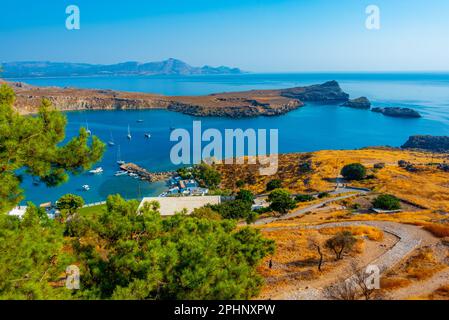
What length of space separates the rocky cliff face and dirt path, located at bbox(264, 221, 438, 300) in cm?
9196

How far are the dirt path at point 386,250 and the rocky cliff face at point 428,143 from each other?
92.0 m

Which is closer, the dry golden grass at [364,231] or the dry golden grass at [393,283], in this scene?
the dry golden grass at [393,283]

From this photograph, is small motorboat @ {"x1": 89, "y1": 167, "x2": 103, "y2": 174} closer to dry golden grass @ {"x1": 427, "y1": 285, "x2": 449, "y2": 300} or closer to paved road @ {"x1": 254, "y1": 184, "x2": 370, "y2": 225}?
paved road @ {"x1": 254, "y1": 184, "x2": 370, "y2": 225}

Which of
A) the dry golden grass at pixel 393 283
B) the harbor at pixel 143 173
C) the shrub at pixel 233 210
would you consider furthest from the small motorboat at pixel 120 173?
the dry golden grass at pixel 393 283

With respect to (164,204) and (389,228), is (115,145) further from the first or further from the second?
(389,228)

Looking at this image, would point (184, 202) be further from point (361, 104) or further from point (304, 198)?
point (361, 104)

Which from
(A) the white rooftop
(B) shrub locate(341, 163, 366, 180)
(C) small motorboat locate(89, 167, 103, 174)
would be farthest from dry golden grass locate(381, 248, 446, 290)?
(C) small motorboat locate(89, 167, 103, 174)

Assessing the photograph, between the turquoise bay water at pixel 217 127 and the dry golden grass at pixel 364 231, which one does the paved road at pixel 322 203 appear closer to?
the dry golden grass at pixel 364 231

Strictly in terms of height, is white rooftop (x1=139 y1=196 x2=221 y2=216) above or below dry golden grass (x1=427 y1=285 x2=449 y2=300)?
below

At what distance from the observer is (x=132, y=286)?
412 inches

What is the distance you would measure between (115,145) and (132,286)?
105 meters

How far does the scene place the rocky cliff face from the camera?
10881cm

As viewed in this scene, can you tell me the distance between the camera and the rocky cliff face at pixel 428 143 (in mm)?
108812

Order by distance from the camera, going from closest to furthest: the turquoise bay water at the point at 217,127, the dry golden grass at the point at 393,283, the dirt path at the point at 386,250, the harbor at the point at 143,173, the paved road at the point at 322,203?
the dry golden grass at the point at 393,283
the dirt path at the point at 386,250
the paved road at the point at 322,203
the turquoise bay water at the point at 217,127
the harbor at the point at 143,173
